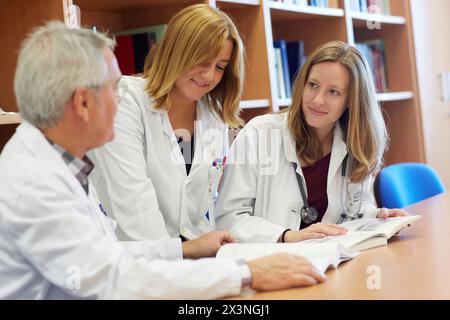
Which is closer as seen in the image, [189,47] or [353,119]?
[189,47]

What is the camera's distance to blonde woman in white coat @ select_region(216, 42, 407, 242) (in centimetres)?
210

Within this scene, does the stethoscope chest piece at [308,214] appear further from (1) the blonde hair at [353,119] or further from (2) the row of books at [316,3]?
(2) the row of books at [316,3]

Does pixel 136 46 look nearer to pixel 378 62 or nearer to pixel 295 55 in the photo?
pixel 295 55

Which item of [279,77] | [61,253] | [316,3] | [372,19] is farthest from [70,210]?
[372,19]

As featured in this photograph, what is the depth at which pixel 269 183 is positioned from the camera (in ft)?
6.97

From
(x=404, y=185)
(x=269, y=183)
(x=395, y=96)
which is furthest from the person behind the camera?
(x=395, y=96)

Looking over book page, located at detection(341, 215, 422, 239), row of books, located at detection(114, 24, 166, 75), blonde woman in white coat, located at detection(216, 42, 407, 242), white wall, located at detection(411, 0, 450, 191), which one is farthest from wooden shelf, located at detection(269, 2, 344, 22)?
book page, located at detection(341, 215, 422, 239)

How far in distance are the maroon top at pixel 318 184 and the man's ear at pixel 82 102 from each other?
1.06m

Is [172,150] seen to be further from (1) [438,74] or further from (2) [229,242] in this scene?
(1) [438,74]

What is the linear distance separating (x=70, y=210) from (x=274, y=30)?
263 centimetres

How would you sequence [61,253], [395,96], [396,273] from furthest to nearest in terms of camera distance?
Result: [395,96] → [396,273] → [61,253]

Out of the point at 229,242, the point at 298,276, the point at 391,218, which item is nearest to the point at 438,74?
the point at 391,218

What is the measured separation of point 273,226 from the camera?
1.89m

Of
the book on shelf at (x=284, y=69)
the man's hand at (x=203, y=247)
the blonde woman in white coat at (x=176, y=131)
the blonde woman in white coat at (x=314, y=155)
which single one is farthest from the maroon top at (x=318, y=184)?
the book on shelf at (x=284, y=69)
